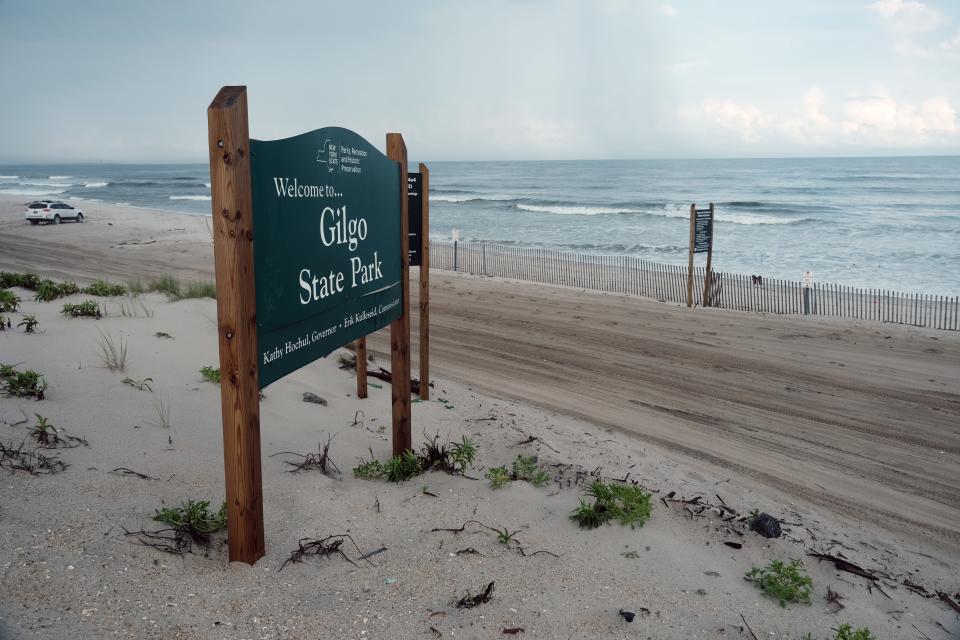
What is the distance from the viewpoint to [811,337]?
13.0 meters

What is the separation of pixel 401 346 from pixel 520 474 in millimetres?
1319

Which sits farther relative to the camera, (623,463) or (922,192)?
(922,192)

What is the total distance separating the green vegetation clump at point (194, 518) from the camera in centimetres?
381

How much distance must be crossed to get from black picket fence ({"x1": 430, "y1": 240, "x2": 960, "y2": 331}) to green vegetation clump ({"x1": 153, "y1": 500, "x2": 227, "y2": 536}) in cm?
1386

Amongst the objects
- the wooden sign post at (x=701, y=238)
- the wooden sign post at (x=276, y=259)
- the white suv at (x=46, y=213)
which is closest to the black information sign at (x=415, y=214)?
the wooden sign post at (x=276, y=259)

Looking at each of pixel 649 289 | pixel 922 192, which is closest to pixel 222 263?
pixel 649 289

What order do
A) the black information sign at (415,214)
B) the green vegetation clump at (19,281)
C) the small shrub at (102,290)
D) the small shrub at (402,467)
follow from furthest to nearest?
1. the green vegetation clump at (19,281)
2. the small shrub at (102,290)
3. the black information sign at (415,214)
4. the small shrub at (402,467)

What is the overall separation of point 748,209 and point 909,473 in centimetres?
4474

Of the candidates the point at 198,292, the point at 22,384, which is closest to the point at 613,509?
the point at 22,384

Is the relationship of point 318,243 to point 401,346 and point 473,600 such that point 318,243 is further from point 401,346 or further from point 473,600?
point 473,600

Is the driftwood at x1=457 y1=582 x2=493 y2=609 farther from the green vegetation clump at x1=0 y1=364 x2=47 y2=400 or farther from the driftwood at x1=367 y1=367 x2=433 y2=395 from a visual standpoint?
the driftwood at x1=367 y1=367 x2=433 y2=395

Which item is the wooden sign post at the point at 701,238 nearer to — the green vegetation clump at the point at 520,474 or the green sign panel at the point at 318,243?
the green vegetation clump at the point at 520,474

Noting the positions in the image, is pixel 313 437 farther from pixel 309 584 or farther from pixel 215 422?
pixel 309 584

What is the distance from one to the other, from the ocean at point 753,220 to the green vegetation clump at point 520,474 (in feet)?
68.8
